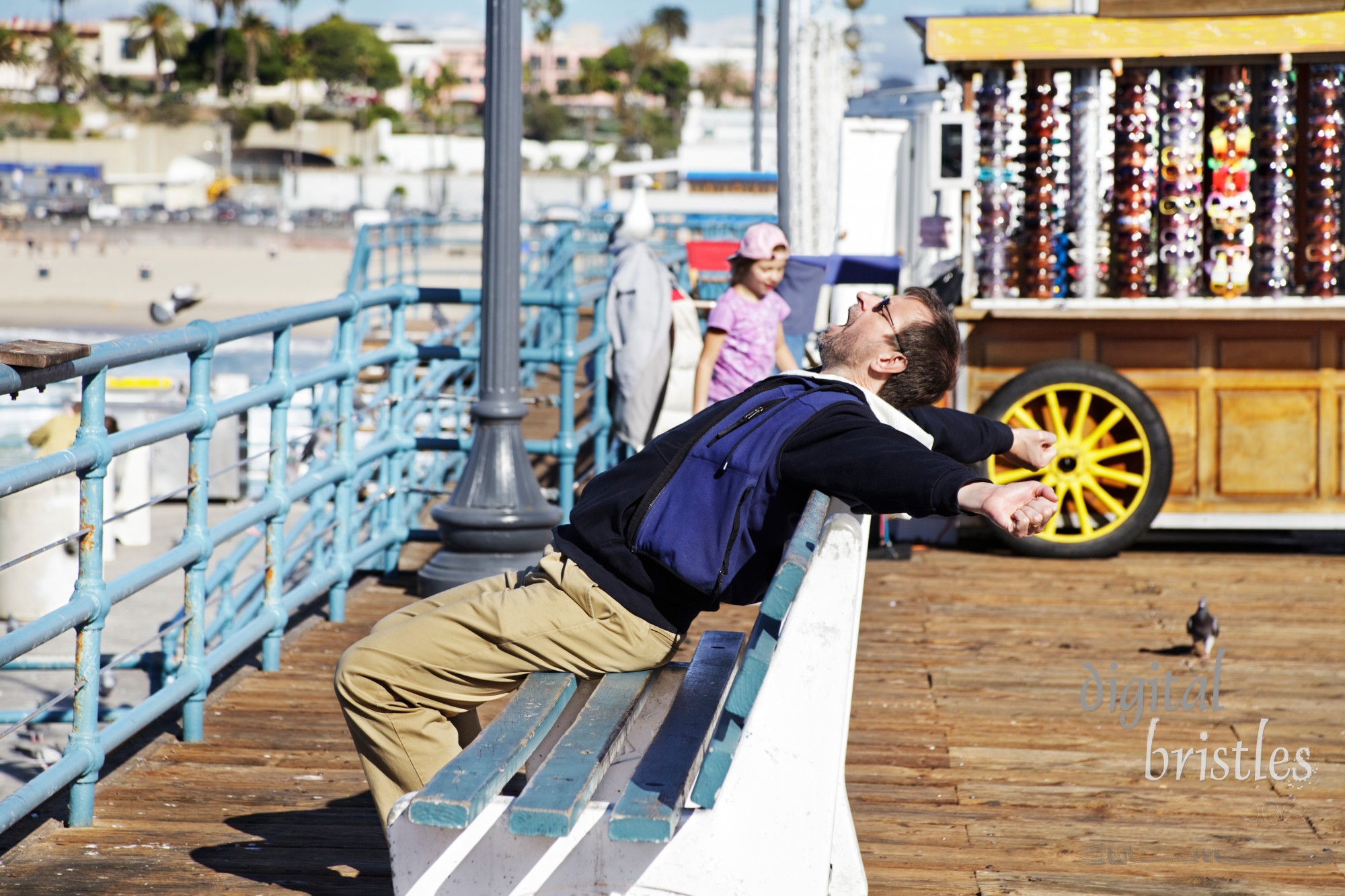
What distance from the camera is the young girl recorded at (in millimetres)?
6719

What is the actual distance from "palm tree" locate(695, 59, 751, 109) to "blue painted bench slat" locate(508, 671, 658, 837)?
588ft

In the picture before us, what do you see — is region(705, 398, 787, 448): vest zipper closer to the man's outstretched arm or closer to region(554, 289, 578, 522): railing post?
the man's outstretched arm

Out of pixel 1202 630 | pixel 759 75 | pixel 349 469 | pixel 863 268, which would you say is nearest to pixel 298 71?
pixel 759 75

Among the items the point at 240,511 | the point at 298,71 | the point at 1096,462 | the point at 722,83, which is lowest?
the point at 240,511

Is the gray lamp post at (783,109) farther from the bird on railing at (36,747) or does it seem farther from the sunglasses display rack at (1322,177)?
the bird on railing at (36,747)

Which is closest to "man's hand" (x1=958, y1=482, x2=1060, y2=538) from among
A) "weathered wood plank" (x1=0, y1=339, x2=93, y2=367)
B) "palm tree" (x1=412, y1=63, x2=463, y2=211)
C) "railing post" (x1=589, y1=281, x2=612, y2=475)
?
"weathered wood plank" (x1=0, y1=339, x2=93, y2=367)

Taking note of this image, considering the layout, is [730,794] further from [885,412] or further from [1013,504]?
[885,412]

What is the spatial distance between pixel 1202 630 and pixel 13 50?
6359 inches

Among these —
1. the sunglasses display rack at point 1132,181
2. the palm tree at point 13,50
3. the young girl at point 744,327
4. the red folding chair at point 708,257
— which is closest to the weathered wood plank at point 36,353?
the young girl at point 744,327

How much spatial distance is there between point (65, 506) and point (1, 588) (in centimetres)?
74

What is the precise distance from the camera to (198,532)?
4461 millimetres

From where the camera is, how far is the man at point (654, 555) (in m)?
2.87

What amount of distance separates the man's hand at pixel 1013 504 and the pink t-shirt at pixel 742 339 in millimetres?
4288

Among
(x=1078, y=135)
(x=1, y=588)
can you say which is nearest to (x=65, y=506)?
(x=1, y=588)
